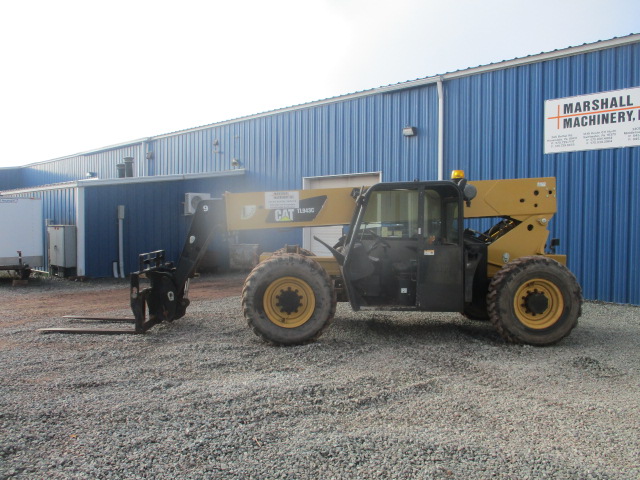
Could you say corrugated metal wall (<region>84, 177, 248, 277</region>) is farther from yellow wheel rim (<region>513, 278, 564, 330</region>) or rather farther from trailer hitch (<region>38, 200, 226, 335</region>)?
yellow wheel rim (<region>513, 278, 564, 330</region>)

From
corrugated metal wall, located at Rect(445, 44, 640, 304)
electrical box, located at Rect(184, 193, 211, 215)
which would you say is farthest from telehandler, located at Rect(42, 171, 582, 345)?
electrical box, located at Rect(184, 193, 211, 215)

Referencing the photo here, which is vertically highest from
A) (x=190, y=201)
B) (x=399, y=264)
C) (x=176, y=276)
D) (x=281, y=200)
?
(x=190, y=201)

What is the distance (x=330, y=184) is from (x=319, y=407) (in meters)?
11.6

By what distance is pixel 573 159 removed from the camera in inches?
439

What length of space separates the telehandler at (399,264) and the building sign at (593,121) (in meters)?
4.03

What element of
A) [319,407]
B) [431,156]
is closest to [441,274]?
[319,407]

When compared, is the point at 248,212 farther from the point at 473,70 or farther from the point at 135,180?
the point at 135,180

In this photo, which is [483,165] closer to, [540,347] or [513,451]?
[540,347]

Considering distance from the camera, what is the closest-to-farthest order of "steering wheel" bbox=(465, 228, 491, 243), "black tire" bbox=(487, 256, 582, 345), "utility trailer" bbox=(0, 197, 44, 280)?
"black tire" bbox=(487, 256, 582, 345) → "steering wheel" bbox=(465, 228, 491, 243) → "utility trailer" bbox=(0, 197, 44, 280)

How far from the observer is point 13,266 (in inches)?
568

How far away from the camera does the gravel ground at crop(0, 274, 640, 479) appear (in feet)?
Result: 11.8

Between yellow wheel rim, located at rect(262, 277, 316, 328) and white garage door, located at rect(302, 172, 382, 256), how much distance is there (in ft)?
25.8

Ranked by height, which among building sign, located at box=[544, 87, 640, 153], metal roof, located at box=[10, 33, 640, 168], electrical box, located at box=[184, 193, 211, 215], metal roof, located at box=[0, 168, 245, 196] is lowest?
electrical box, located at box=[184, 193, 211, 215]

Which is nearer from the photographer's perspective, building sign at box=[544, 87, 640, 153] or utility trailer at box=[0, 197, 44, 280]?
building sign at box=[544, 87, 640, 153]
